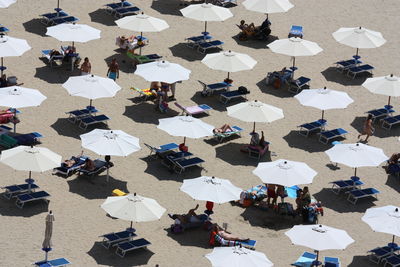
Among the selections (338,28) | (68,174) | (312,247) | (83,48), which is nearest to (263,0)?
(338,28)

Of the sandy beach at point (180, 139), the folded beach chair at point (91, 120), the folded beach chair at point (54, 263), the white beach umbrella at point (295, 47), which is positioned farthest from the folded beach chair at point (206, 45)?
the folded beach chair at point (54, 263)

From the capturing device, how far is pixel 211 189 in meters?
40.7

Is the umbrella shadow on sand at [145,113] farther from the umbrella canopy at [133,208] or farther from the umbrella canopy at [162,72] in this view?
the umbrella canopy at [133,208]

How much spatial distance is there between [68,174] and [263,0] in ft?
57.4

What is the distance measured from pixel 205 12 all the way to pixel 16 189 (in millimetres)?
16895

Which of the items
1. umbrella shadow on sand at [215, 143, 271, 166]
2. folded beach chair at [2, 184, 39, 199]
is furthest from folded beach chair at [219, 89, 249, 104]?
folded beach chair at [2, 184, 39, 199]

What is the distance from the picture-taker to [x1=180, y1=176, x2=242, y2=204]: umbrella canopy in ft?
133

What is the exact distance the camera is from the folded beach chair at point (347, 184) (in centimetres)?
4441

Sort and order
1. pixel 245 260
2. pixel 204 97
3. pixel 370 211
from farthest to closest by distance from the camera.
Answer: pixel 204 97, pixel 370 211, pixel 245 260

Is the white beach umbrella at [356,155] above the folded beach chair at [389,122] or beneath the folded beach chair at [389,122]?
above

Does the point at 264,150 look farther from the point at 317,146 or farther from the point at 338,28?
the point at 338,28

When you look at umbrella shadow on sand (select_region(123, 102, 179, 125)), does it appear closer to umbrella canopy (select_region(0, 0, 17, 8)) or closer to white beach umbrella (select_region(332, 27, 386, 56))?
umbrella canopy (select_region(0, 0, 17, 8))

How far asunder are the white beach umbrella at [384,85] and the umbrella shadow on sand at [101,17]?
1375 cm

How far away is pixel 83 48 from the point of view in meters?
54.2
